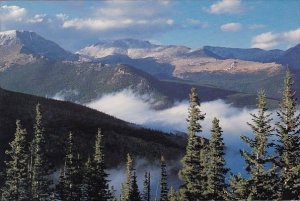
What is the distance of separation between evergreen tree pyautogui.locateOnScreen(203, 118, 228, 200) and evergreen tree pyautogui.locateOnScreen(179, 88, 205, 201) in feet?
3.60

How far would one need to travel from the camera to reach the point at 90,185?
73.6 meters

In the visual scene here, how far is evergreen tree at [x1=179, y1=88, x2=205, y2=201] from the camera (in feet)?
172

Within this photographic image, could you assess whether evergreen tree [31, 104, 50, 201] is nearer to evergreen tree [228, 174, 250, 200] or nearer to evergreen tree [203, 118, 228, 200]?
evergreen tree [203, 118, 228, 200]

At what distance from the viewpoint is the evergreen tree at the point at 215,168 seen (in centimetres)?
5297

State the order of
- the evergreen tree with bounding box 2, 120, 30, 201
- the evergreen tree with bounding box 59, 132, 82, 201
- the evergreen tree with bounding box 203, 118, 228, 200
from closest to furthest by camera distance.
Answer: the evergreen tree with bounding box 203, 118, 228, 200
the evergreen tree with bounding box 2, 120, 30, 201
the evergreen tree with bounding box 59, 132, 82, 201

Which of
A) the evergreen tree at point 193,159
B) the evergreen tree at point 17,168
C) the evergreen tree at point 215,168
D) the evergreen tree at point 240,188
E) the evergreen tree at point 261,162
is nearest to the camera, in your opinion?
the evergreen tree at point 240,188

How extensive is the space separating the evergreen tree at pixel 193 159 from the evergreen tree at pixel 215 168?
110 cm

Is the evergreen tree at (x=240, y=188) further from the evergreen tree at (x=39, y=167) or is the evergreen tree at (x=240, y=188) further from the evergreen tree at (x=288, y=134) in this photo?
the evergreen tree at (x=39, y=167)

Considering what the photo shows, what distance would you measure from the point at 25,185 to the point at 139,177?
380ft

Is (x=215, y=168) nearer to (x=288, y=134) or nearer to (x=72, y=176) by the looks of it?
(x=288, y=134)

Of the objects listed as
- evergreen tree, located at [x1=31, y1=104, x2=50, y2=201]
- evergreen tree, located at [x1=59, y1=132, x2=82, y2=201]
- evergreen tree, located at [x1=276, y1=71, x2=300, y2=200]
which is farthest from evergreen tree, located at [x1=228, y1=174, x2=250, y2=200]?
evergreen tree, located at [x1=31, y1=104, x2=50, y2=201]

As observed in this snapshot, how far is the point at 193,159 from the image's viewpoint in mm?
52781

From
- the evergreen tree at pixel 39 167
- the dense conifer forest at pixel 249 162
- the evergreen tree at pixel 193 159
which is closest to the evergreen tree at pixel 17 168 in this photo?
the evergreen tree at pixel 39 167

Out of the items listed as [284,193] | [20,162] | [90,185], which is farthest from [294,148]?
[20,162]
